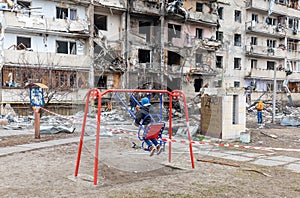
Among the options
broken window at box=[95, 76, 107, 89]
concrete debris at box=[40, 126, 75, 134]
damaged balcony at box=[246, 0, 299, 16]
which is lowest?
concrete debris at box=[40, 126, 75, 134]

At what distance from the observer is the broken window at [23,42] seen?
2453 cm

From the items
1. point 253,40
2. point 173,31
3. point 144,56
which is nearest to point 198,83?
point 173,31

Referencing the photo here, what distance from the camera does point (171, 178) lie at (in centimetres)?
686

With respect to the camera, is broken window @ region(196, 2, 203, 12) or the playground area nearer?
the playground area

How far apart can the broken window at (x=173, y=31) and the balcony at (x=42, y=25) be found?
8799 mm

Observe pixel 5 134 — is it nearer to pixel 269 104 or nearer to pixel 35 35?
pixel 35 35

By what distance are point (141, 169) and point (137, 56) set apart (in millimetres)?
22819

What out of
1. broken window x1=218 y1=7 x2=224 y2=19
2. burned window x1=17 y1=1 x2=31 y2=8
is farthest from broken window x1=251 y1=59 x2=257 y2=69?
burned window x1=17 y1=1 x2=31 y2=8

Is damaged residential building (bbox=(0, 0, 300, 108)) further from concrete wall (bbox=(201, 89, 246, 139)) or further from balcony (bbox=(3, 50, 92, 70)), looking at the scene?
concrete wall (bbox=(201, 89, 246, 139))

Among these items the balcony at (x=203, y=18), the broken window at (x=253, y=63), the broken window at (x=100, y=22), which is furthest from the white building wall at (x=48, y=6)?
the broken window at (x=253, y=63)

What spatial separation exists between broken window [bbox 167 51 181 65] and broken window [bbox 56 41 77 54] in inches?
377

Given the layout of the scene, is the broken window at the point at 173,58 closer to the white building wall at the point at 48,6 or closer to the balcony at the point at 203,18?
the balcony at the point at 203,18

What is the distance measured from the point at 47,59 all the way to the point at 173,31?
43.3 feet

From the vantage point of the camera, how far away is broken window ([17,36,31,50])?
80.5ft
